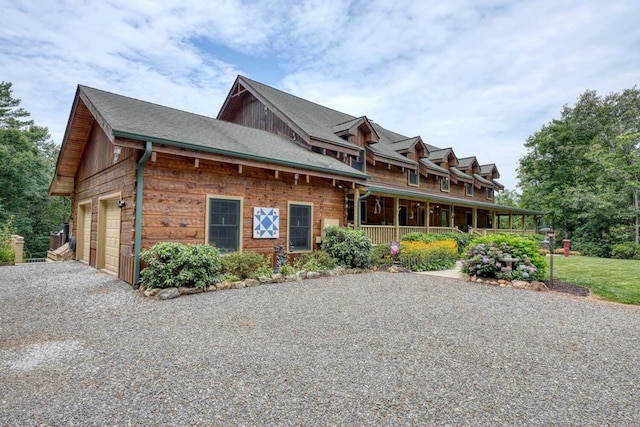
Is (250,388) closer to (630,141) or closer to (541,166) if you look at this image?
(630,141)

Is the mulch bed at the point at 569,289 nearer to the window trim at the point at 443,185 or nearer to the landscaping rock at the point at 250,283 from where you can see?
the landscaping rock at the point at 250,283

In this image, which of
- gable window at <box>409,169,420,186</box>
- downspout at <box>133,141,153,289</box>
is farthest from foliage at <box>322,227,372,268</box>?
gable window at <box>409,169,420,186</box>

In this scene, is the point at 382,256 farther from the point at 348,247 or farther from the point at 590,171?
the point at 590,171

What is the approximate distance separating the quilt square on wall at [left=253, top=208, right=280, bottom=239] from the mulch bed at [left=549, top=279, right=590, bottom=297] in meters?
7.31

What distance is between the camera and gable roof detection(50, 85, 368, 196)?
7.23 metres

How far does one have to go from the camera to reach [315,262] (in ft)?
31.7

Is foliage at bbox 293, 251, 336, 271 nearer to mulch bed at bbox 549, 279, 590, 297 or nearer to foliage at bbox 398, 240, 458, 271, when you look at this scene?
foliage at bbox 398, 240, 458, 271

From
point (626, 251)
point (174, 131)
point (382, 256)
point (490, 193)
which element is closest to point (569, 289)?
point (382, 256)

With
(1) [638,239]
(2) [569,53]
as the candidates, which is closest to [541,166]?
(1) [638,239]

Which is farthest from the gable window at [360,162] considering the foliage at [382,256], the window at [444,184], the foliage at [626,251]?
the foliage at [626,251]

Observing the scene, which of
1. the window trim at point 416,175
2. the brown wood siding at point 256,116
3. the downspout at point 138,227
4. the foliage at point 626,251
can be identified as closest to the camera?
the downspout at point 138,227

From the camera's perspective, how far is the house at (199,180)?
751 centimetres

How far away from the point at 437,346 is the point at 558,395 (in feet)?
4.31

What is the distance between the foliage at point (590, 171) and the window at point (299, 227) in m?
21.1
